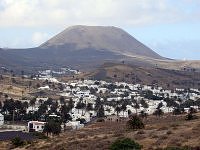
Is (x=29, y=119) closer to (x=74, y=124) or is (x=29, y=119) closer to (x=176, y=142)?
(x=74, y=124)

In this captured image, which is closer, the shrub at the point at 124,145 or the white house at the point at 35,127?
the shrub at the point at 124,145

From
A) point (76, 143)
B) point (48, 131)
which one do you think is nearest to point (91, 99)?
point (48, 131)

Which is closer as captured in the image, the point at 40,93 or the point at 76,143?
the point at 76,143

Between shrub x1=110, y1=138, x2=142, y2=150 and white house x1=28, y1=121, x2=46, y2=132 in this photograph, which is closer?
shrub x1=110, y1=138, x2=142, y2=150

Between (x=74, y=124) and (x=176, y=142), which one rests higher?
(x=176, y=142)

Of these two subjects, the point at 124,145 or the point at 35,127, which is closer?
the point at 124,145

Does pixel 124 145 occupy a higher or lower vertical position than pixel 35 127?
higher

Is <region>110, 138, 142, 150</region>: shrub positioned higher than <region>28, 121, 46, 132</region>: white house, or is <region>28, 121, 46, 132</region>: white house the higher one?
<region>110, 138, 142, 150</region>: shrub

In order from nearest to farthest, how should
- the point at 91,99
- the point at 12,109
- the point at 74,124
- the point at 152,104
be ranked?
the point at 74,124, the point at 12,109, the point at 152,104, the point at 91,99

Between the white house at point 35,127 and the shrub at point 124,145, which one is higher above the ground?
the shrub at point 124,145

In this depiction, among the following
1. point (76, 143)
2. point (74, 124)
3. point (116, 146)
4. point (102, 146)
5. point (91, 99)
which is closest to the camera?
point (116, 146)

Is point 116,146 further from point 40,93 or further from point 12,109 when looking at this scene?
point 40,93
